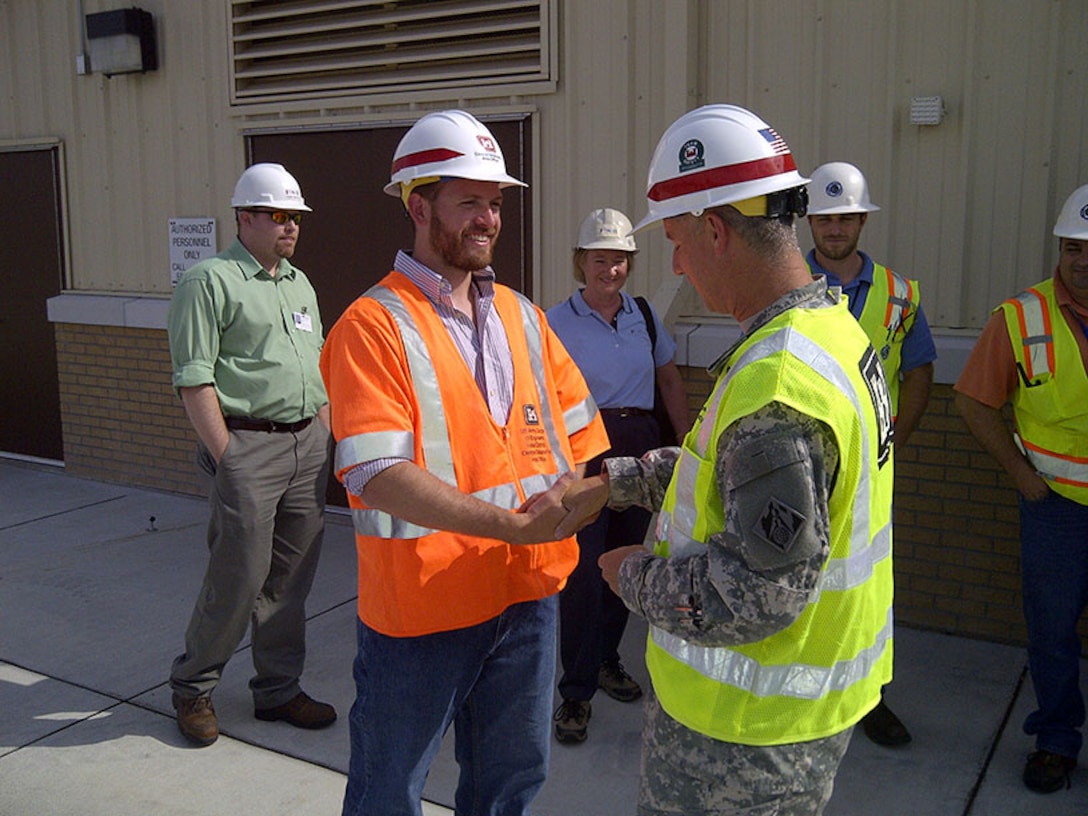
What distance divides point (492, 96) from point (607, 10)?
892 mm

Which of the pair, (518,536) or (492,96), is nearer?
(518,536)

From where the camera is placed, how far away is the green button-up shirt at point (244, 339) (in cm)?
408

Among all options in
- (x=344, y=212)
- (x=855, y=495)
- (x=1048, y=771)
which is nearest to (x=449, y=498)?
(x=855, y=495)

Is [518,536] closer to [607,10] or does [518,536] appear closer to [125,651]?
[125,651]

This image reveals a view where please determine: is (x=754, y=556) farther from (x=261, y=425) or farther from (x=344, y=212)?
(x=344, y=212)

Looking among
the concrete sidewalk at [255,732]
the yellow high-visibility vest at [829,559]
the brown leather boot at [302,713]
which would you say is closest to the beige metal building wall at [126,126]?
the concrete sidewalk at [255,732]

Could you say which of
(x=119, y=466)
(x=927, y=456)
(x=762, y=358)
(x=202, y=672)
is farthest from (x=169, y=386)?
(x=762, y=358)

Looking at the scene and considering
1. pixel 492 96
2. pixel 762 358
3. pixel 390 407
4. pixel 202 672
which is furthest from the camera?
pixel 492 96

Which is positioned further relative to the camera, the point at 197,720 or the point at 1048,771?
the point at 197,720

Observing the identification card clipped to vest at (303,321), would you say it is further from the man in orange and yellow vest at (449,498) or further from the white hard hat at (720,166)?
the white hard hat at (720,166)

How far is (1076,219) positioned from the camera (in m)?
3.81

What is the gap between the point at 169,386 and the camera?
26.3ft

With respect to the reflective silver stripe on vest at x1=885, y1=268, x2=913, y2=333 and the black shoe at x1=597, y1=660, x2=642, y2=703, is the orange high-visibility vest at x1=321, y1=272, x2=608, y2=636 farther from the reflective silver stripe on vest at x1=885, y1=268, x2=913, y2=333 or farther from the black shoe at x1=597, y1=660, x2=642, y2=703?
the reflective silver stripe on vest at x1=885, y1=268, x2=913, y2=333

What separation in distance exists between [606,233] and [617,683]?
197 cm
